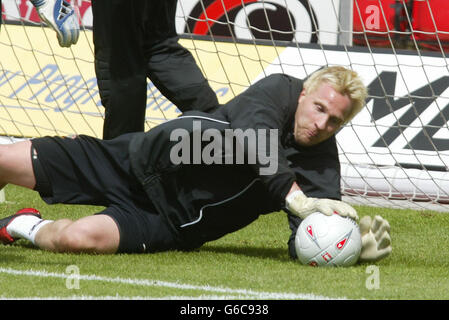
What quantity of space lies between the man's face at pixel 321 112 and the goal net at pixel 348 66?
1.74 meters

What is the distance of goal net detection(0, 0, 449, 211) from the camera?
6086 mm

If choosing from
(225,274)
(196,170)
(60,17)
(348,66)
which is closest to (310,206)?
(225,274)

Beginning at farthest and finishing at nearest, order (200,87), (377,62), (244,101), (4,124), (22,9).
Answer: (22,9) → (4,124) → (377,62) → (200,87) → (244,101)

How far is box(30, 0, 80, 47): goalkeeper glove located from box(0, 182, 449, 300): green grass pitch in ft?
3.50

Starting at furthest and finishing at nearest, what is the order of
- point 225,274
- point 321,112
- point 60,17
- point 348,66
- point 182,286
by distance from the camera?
point 348,66 → point 60,17 → point 321,112 → point 225,274 → point 182,286

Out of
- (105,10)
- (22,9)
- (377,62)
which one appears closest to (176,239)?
(105,10)

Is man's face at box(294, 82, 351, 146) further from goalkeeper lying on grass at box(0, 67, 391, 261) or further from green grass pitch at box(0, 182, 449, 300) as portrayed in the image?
green grass pitch at box(0, 182, 449, 300)

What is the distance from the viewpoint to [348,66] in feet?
20.5

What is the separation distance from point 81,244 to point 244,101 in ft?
3.03

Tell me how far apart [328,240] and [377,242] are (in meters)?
0.26

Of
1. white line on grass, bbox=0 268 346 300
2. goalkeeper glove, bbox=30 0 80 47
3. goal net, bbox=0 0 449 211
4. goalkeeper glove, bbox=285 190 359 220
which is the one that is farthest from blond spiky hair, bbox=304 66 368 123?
goal net, bbox=0 0 449 211

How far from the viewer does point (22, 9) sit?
10008 mm

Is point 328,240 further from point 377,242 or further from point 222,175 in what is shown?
point 222,175
